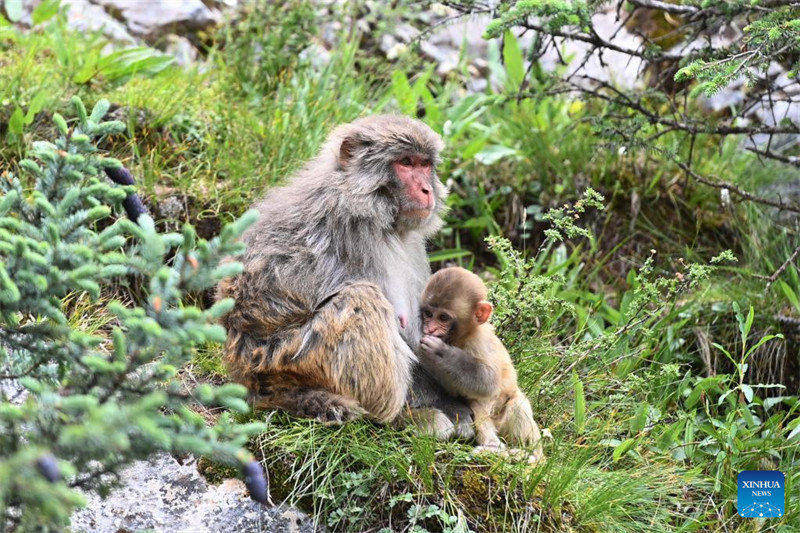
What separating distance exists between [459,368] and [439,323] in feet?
0.91

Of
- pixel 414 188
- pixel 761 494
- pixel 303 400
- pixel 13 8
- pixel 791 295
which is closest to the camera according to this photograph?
pixel 303 400

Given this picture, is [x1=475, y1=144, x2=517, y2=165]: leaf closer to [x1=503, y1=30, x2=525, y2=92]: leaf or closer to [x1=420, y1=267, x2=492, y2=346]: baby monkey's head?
[x1=503, y1=30, x2=525, y2=92]: leaf

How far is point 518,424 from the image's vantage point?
15.0ft

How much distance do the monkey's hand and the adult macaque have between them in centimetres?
8

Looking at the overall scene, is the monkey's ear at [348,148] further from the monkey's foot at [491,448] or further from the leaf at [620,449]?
the leaf at [620,449]

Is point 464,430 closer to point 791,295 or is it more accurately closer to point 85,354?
point 85,354

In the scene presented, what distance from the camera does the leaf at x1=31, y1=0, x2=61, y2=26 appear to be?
675cm

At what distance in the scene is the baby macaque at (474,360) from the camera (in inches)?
172

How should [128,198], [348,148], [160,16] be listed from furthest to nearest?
1. [160,16]
2. [348,148]
3. [128,198]

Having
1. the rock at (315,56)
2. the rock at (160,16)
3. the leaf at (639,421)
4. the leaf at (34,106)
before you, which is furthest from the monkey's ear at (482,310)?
the rock at (160,16)

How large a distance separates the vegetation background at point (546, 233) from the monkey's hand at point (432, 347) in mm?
460

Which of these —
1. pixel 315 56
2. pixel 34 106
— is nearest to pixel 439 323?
pixel 34 106

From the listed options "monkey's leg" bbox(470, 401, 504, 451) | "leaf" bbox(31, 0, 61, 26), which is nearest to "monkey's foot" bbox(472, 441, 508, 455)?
"monkey's leg" bbox(470, 401, 504, 451)

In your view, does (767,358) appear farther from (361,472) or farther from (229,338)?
(229,338)
